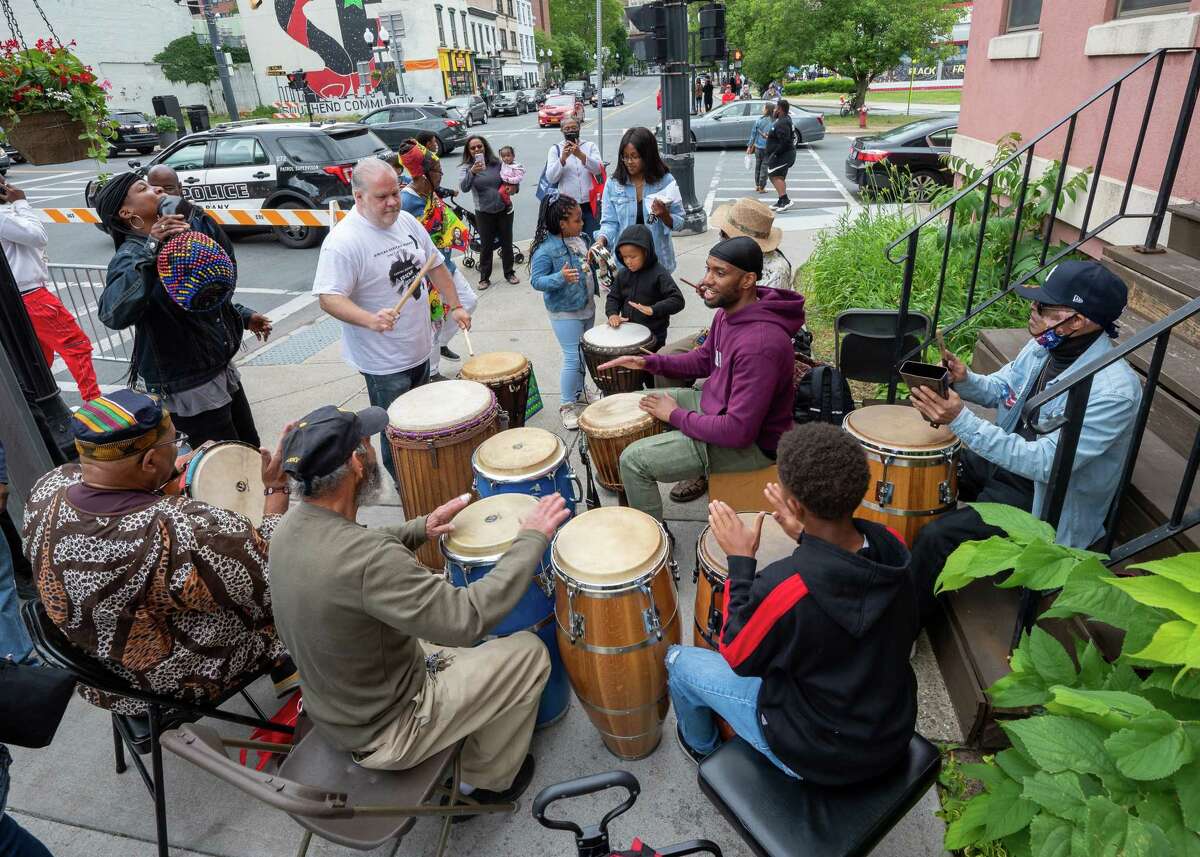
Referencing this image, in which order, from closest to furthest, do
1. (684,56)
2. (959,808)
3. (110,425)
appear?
(110,425)
(959,808)
(684,56)

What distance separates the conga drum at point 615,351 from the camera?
179 inches

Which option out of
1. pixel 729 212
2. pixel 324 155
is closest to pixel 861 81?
pixel 324 155

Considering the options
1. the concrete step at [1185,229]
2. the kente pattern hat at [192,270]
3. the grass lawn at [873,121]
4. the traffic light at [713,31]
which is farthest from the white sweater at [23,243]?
the grass lawn at [873,121]

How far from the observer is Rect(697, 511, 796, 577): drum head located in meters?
2.60

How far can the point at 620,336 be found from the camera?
15.4 feet

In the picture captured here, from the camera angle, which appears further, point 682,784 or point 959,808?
point 682,784

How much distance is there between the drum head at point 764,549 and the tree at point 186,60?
156ft

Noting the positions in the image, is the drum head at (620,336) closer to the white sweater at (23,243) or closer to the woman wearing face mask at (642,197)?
the woman wearing face mask at (642,197)

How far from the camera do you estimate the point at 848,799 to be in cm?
205

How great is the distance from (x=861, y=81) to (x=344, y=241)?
100.0 feet

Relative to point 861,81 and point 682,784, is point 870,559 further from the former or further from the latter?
point 861,81

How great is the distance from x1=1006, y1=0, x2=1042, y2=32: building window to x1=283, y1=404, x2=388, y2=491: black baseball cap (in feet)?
25.2

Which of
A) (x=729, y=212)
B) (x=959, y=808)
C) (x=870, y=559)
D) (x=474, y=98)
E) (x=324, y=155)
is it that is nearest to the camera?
(x=870, y=559)

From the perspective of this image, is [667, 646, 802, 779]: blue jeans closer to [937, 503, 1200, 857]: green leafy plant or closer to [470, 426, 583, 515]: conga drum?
[937, 503, 1200, 857]: green leafy plant
